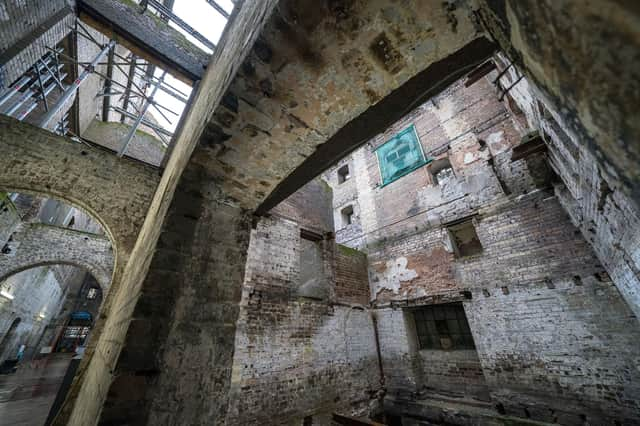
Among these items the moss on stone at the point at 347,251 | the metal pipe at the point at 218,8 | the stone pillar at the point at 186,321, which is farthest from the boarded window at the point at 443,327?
the metal pipe at the point at 218,8

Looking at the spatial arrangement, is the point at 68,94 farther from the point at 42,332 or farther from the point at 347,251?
the point at 42,332

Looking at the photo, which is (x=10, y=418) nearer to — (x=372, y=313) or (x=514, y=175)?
(x=372, y=313)

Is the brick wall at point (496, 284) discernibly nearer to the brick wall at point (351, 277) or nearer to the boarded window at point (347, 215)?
the brick wall at point (351, 277)

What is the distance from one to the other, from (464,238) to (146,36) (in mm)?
9007

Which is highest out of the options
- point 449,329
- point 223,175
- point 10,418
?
point 223,175

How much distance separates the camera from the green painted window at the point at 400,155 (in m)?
7.99

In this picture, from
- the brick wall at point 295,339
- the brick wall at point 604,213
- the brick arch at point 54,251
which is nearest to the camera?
the brick wall at point 604,213

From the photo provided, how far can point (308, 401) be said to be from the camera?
450 centimetres

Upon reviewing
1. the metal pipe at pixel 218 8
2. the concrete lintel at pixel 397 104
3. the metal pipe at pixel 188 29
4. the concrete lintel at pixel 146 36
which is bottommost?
the concrete lintel at pixel 397 104

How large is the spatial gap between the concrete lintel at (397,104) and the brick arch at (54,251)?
28.1 ft

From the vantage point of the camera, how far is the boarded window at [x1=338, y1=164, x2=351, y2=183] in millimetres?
10336

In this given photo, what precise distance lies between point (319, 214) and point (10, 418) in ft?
26.6

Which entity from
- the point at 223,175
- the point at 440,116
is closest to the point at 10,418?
the point at 223,175

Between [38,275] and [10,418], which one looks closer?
[10,418]
